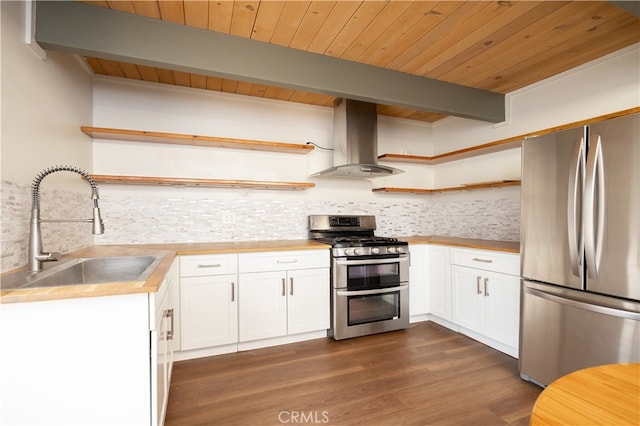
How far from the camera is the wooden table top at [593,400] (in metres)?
0.61

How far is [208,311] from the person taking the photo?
244 cm

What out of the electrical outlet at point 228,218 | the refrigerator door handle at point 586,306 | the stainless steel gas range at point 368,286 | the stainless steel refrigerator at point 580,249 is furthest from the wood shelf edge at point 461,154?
the electrical outlet at point 228,218

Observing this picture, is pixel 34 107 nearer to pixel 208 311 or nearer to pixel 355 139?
pixel 208 311

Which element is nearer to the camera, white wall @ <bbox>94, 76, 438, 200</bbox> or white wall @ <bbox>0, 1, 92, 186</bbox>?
white wall @ <bbox>0, 1, 92, 186</bbox>

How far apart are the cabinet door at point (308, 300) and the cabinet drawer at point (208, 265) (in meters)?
0.51

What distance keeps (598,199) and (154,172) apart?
3.34 metres

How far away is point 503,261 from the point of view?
2469 millimetres

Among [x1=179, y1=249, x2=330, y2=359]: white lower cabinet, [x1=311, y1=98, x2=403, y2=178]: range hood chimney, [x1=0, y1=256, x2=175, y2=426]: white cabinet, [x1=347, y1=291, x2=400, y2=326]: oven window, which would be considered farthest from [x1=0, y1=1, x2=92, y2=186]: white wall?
[x1=347, y1=291, x2=400, y2=326]: oven window

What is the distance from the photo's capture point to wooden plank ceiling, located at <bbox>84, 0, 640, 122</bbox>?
1.82 metres

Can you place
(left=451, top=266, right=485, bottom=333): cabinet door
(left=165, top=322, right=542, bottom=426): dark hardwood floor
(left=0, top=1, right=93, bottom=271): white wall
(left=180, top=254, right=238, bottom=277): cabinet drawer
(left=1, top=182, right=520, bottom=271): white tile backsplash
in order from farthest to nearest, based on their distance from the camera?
(left=451, top=266, right=485, bottom=333): cabinet door → (left=180, top=254, right=238, bottom=277): cabinet drawer → (left=1, top=182, right=520, bottom=271): white tile backsplash → (left=165, top=322, right=542, bottom=426): dark hardwood floor → (left=0, top=1, right=93, bottom=271): white wall

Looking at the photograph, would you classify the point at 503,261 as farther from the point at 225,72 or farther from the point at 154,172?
the point at 154,172

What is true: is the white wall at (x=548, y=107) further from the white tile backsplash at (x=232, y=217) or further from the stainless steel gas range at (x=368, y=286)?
the stainless steel gas range at (x=368, y=286)

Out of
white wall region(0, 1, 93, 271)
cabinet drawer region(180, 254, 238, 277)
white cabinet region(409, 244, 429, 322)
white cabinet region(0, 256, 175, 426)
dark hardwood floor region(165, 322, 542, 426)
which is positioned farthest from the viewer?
white cabinet region(409, 244, 429, 322)

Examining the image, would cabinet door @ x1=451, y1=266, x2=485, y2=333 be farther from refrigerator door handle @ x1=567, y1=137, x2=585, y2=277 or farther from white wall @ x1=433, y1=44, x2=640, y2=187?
white wall @ x1=433, y1=44, x2=640, y2=187
